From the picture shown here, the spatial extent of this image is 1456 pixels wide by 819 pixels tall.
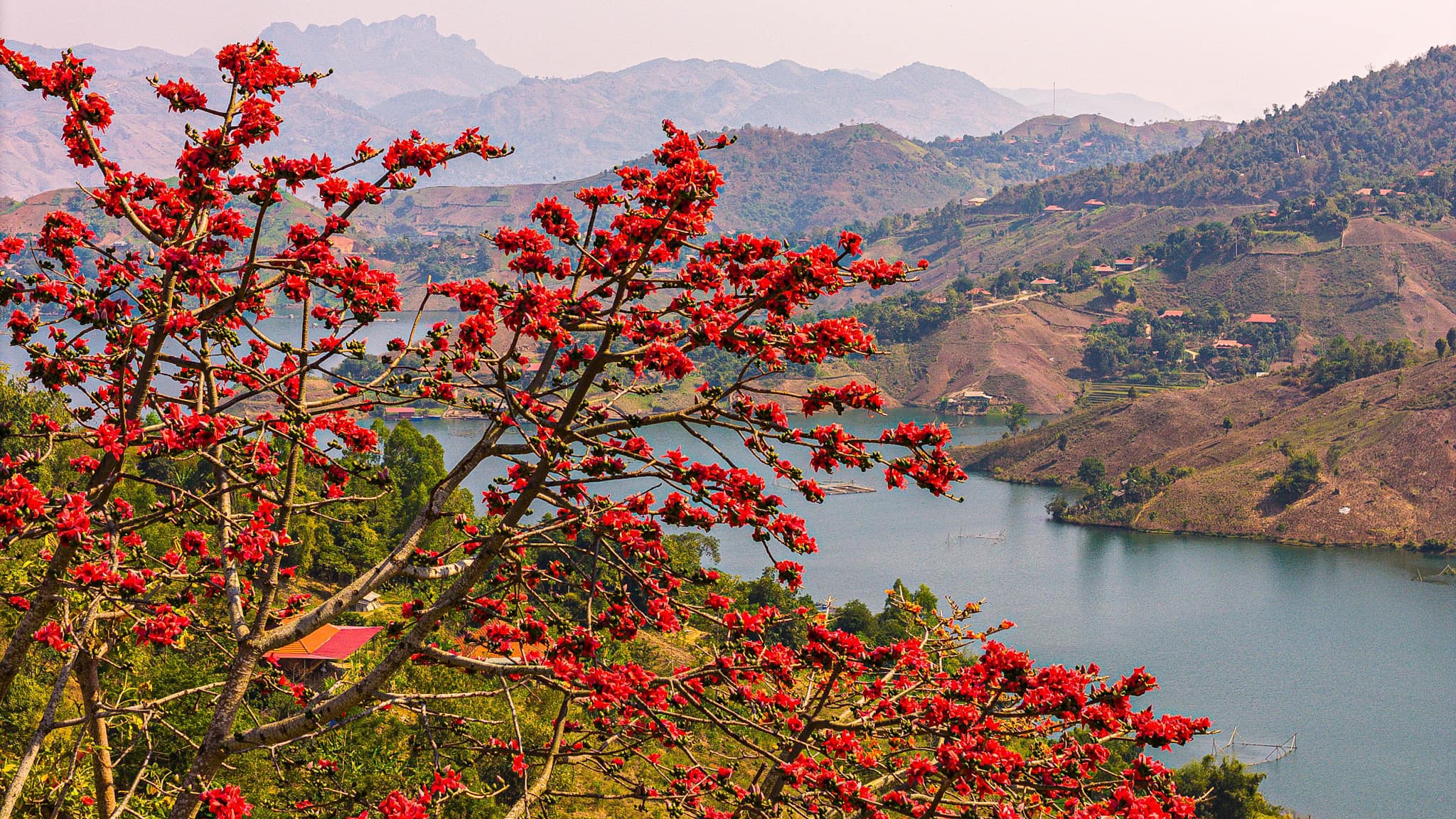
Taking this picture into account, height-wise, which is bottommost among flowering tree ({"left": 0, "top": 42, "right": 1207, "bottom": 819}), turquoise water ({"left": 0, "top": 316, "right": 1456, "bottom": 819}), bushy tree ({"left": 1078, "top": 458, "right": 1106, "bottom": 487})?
turquoise water ({"left": 0, "top": 316, "right": 1456, "bottom": 819})

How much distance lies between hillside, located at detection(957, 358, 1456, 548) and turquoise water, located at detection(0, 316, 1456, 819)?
11.9 feet

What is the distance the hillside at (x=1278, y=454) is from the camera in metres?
86.7

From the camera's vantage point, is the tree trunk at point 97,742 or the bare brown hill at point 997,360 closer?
the tree trunk at point 97,742

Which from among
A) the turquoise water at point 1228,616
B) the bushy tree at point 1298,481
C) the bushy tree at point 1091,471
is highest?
the bushy tree at point 1298,481

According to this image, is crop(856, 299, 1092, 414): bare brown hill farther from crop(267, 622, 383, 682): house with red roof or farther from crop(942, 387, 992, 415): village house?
crop(267, 622, 383, 682): house with red roof

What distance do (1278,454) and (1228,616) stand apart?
35160 millimetres

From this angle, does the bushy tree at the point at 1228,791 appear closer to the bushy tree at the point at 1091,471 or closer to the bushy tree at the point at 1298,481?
the bushy tree at the point at 1298,481

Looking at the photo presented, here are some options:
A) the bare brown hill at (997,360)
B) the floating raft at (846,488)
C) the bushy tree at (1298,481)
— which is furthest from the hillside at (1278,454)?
the bare brown hill at (997,360)

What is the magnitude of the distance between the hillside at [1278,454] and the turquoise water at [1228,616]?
3.62 m

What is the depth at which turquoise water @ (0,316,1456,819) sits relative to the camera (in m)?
47.6

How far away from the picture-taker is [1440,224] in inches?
6575

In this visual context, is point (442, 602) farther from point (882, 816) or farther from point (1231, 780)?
point (1231, 780)

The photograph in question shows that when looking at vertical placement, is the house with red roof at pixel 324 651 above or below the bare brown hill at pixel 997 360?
below

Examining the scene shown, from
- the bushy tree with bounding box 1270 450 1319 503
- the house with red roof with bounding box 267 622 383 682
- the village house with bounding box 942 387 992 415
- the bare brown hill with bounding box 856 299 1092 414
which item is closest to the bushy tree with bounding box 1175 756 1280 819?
the house with red roof with bounding box 267 622 383 682
